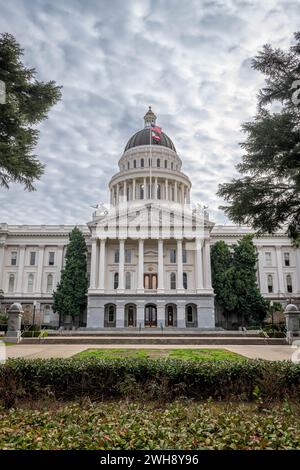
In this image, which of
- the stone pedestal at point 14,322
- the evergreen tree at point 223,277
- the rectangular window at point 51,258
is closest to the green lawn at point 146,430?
the stone pedestal at point 14,322

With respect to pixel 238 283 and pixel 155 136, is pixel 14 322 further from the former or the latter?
pixel 155 136

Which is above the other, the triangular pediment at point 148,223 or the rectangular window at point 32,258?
the triangular pediment at point 148,223

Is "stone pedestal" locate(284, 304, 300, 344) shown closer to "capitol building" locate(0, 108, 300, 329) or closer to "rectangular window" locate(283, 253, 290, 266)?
"capitol building" locate(0, 108, 300, 329)

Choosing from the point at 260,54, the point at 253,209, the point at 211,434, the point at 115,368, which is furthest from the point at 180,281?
the point at 211,434

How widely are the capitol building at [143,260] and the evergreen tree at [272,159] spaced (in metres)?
28.0

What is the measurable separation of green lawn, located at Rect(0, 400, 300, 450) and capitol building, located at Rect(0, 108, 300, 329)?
3458cm

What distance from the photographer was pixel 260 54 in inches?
599

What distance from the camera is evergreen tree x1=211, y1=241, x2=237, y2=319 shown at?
147ft

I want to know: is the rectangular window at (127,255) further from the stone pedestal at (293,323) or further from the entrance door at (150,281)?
the stone pedestal at (293,323)

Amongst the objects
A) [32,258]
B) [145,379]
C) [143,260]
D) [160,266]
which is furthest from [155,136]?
[145,379]

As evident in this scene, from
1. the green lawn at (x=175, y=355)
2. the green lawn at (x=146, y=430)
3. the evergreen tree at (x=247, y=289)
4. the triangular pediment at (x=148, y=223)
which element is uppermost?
the triangular pediment at (x=148, y=223)

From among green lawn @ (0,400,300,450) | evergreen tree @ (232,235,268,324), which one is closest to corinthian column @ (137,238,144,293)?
evergreen tree @ (232,235,268,324)

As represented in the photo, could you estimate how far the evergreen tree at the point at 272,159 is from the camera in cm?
1500

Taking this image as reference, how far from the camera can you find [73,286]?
4634cm
